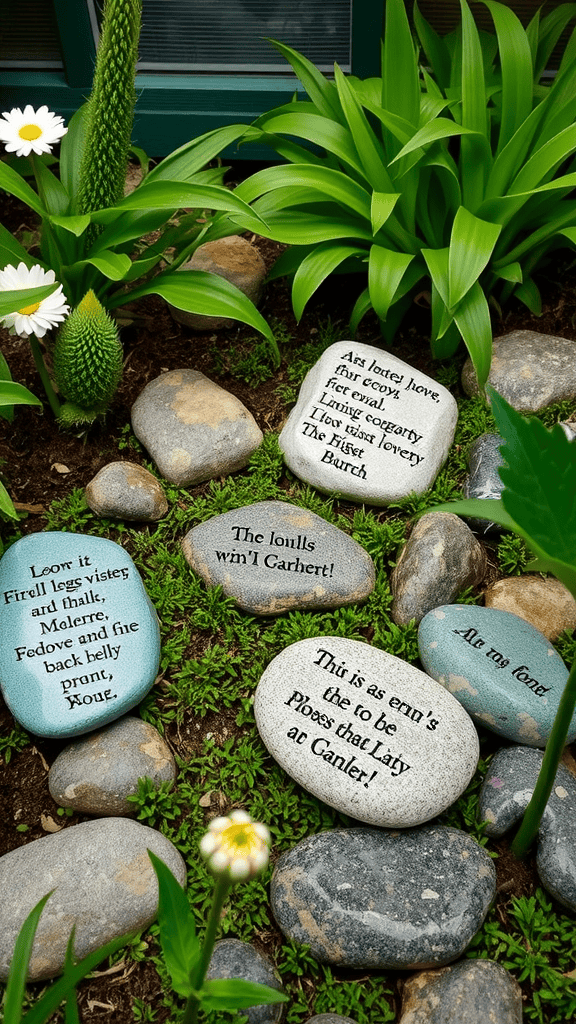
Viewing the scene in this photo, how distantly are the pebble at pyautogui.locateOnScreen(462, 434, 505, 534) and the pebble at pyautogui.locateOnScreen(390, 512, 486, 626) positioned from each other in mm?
112

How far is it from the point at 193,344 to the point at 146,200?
520 mm

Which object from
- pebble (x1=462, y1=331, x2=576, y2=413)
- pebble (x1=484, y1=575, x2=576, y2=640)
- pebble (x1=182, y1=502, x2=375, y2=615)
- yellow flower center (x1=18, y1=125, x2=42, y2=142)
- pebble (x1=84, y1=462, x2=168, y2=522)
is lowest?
pebble (x1=484, y1=575, x2=576, y2=640)

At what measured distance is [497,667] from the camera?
5.82 ft

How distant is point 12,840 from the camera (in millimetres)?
1694

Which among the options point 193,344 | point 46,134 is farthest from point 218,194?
point 193,344

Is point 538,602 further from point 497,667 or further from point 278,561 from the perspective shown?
point 278,561

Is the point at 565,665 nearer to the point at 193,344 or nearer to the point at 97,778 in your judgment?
the point at 97,778

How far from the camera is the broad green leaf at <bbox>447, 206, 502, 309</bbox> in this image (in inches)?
81.3

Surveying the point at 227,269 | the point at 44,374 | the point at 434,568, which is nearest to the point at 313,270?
the point at 227,269

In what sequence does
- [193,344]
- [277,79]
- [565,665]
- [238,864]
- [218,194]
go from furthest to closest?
[277,79]
[193,344]
[218,194]
[565,665]
[238,864]

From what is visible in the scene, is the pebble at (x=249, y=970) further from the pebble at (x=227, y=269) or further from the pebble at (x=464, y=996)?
the pebble at (x=227, y=269)

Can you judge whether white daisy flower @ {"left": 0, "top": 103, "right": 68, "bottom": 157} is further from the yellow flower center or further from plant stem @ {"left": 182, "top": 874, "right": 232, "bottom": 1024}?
plant stem @ {"left": 182, "top": 874, "right": 232, "bottom": 1024}

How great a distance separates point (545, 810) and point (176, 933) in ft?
2.56

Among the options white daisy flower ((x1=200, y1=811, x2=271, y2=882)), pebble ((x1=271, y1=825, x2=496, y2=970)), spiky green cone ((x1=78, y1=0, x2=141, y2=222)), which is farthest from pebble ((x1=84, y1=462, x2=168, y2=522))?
white daisy flower ((x1=200, y1=811, x2=271, y2=882))
